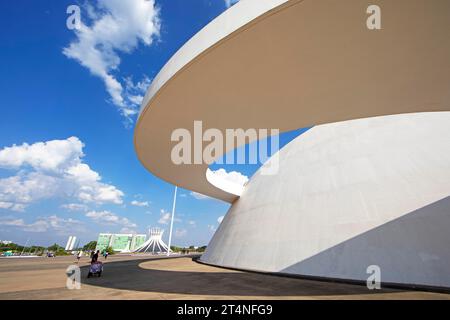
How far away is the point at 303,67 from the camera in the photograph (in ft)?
19.2

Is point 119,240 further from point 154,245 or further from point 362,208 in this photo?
point 362,208

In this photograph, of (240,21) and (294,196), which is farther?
(294,196)

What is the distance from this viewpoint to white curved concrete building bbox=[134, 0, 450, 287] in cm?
490

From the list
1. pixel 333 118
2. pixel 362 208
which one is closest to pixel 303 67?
pixel 333 118

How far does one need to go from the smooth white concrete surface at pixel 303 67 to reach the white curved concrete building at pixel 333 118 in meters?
0.03

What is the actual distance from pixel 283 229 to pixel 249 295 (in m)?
6.58

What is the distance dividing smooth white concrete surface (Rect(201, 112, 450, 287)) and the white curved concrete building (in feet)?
0.17

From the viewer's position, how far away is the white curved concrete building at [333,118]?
4.90 meters

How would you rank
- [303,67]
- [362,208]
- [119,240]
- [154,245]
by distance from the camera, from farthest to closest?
1. [119,240]
2. [154,245]
3. [362,208]
4. [303,67]

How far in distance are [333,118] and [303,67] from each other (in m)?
2.96

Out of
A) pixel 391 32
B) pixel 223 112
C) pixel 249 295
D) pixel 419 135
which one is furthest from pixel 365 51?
pixel 419 135

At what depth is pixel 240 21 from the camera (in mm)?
4840

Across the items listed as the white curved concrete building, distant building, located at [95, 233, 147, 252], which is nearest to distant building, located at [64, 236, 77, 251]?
distant building, located at [95, 233, 147, 252]
